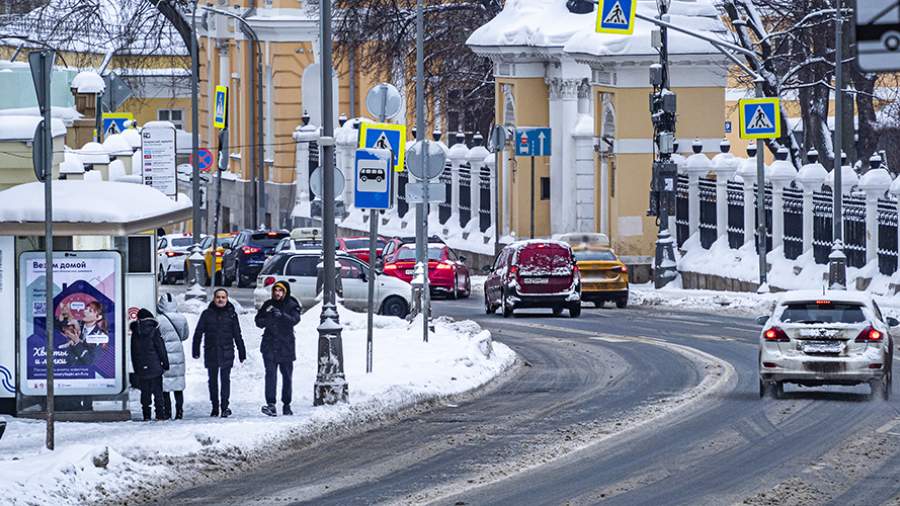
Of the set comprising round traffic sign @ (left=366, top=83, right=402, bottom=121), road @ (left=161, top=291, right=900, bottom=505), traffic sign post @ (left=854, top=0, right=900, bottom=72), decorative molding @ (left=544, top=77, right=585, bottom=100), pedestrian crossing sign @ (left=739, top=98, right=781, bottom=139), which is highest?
decorative molding @ (left=544, top=77, right=585, bottom=100)

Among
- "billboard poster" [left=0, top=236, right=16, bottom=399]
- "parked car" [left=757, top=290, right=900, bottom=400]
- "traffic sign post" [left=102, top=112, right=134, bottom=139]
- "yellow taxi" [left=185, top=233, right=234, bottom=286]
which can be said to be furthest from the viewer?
"yellow taxi" [left=185, top=233, right=234, bottom=286]

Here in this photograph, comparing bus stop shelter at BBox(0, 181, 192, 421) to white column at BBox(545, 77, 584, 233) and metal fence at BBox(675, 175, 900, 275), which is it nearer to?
metal fence at BBox(675, 175, 900, 275)

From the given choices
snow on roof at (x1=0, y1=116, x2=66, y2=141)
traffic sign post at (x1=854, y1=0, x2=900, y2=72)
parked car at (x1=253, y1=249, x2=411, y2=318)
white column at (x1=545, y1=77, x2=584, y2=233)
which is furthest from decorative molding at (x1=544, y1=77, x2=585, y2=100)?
traffic sign post at (x1=854, y1=0, x2=900, y2=72)

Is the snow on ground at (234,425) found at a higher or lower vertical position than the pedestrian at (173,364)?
lower

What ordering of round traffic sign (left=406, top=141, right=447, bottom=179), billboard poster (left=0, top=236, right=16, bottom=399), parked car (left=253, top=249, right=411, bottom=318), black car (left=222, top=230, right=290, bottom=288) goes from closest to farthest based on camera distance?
billboard poster (left=0, top=236, right=16, bottom=399) → round traffic sign (left=406, top=141, right=447, bottom=179) → parked car (left=253, top=249, right=411, bottom=318) → black car (left=222, top=230, right=290, bottom=288)

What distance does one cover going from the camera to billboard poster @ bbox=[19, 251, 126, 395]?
67.2ft

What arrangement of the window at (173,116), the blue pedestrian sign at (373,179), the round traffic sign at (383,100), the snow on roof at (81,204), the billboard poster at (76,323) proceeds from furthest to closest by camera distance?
the window at (173,116) < the round traffic sign at (383,100) < the blue pedestrian sign at (373,179) < the billboard poster at (76,323) < the snow on roof at (81,204)

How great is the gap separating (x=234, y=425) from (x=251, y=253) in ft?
119

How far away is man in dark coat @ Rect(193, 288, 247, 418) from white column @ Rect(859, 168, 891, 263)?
21.6 m

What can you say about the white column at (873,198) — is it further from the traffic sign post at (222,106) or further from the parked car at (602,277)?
the traffic sign post at (222,106)

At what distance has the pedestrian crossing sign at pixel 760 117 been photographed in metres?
41.1

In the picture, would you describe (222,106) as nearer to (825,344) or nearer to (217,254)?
(217,254)

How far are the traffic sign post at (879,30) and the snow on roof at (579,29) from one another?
138 feet

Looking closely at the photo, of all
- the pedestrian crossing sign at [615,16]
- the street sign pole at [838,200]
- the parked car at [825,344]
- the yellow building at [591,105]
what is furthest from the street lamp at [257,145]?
the parked car at [825,344]
